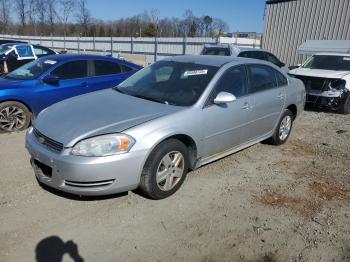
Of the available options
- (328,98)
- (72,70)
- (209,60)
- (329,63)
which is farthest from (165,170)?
(329,63)

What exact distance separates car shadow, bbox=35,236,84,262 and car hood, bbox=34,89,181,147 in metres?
0.92

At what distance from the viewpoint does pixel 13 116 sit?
21.1ft

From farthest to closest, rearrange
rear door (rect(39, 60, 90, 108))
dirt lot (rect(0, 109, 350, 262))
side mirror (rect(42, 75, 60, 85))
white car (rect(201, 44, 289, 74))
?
white car (rect(201, 44, 289, 74)), rear door (rect(39, 60, 90, 108)), side mirror (rect(42, 75, 60, 85)), dirt lot (rect(0, 109, 350, 262))

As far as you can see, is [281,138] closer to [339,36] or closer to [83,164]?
[83,164]

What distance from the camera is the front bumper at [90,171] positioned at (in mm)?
3385

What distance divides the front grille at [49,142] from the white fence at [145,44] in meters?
19.0

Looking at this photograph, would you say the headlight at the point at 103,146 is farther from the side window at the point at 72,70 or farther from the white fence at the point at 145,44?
the white fence at the point at 145,44

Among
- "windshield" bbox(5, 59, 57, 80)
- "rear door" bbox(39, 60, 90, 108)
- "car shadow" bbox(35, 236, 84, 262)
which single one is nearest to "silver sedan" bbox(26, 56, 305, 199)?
"car shadow" bbox(35, 236, 84, 262)

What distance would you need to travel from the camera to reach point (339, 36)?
16125mm

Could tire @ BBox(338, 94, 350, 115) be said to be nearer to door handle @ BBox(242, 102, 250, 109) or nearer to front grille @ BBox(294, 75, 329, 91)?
front grille @ BBox(294, 75, 329, 91)

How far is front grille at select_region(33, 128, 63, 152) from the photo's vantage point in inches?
139

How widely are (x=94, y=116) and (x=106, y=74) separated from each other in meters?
3.79

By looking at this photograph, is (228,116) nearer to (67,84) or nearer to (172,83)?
(172,83)

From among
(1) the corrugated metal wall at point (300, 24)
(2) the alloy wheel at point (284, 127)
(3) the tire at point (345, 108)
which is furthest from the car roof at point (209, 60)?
(1) the corrugated metal wall at point (300, 24)
